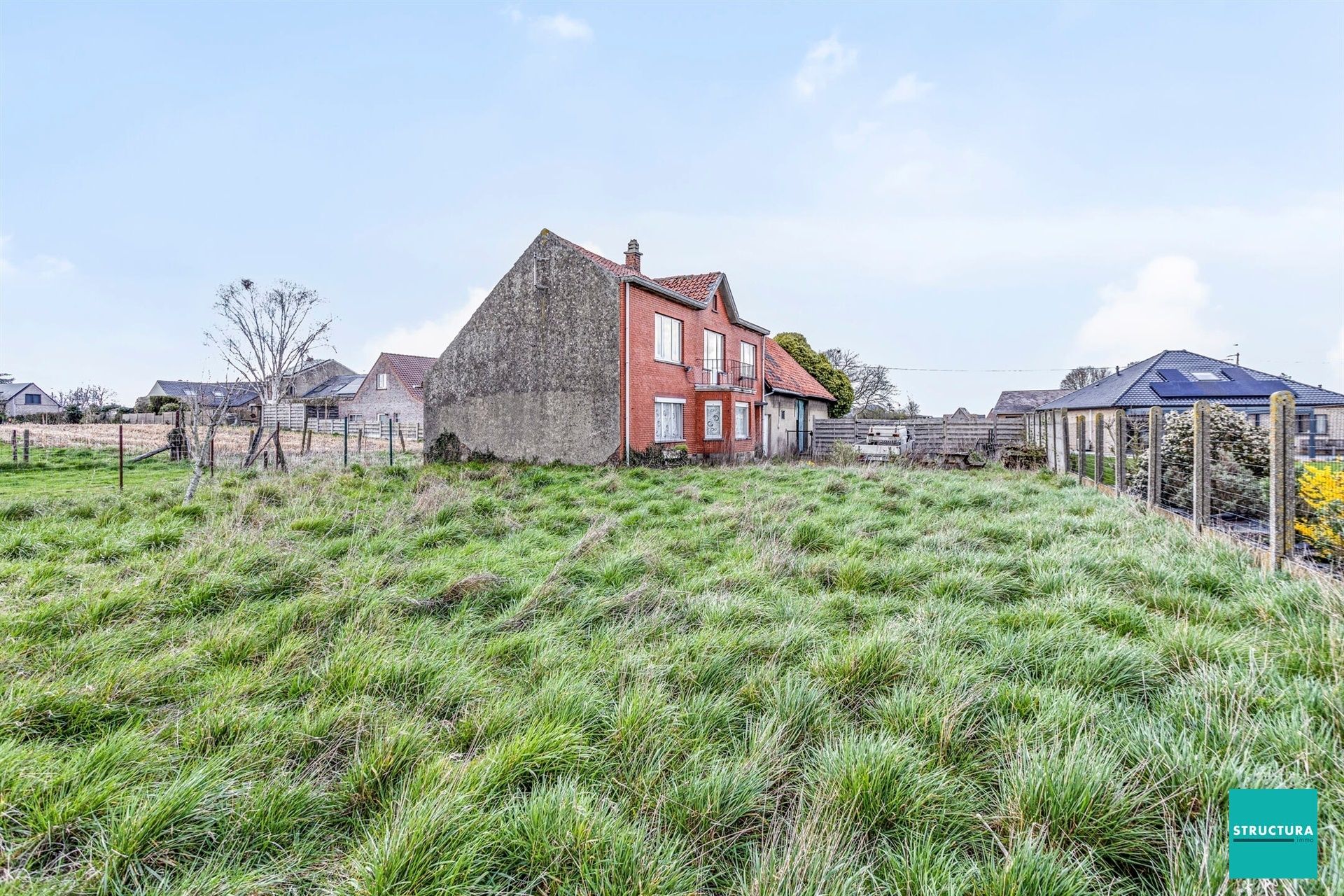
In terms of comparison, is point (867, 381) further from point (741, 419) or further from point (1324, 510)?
point (1324, 510)

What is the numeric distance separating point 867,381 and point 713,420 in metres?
36.2

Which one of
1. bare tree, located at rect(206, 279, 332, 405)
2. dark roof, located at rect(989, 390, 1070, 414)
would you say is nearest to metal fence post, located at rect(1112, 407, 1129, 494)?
bare tree, located at rect(206, 279, 332, 405)

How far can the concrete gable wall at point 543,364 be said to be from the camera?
16.1 metres

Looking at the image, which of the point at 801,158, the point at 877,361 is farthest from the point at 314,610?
the point at 877,361

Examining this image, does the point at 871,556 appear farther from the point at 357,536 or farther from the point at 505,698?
the point at 357,536

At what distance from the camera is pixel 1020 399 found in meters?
54.5

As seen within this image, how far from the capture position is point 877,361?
50.5 m

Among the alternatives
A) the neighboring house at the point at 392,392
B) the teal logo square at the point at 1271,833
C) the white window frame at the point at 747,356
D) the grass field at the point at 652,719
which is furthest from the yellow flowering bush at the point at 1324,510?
the neighboring house at the point at 392,392

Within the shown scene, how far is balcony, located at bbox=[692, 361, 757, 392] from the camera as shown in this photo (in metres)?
19.6

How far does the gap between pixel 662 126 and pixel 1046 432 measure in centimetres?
1548

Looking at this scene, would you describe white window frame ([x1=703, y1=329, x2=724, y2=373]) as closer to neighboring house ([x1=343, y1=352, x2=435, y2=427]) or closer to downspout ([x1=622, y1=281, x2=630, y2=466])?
downspout ([x1=622, y1=281, x2=630, y2=466])

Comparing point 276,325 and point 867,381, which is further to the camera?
point 867,381

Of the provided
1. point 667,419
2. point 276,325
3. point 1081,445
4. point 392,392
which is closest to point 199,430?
point 667,419

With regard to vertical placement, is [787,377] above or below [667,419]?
above
